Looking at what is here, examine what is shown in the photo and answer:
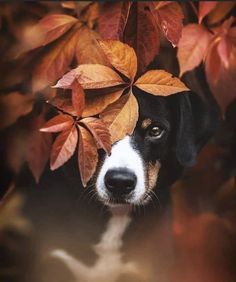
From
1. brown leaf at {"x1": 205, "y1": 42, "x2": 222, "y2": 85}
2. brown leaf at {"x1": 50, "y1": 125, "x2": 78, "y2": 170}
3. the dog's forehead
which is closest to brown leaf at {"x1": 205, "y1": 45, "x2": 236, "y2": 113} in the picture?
brown leaf at {"x1": 205, "y1": 42, "x2": 222, "y2": 85}

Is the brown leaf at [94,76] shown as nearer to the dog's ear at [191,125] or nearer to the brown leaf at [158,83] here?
the brown leaf at [158,83]

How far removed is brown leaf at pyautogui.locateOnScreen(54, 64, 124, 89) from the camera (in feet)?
6.04

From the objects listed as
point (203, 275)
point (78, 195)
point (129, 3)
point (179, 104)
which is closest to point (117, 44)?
point (129, 3)

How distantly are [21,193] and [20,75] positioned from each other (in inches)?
12.0

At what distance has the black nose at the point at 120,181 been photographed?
182cm

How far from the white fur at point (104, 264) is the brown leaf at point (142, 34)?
0.42 meters

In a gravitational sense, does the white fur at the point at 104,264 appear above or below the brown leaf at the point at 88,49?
below

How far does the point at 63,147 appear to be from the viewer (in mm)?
1856

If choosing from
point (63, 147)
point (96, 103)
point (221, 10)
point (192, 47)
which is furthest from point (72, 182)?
point (221, 10)

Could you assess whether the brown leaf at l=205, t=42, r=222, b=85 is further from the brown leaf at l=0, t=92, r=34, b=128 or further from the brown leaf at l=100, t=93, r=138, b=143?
the brown leaf at l=0, t=92, r=34, b=128

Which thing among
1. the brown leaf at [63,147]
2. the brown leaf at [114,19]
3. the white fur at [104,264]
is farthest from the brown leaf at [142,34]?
the white fur at [104,264]

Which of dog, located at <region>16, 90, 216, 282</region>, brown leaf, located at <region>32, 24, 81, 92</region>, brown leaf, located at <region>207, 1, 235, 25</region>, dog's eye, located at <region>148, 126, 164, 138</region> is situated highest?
brown leaf, located at <region>207, 1, 235, 25</region>

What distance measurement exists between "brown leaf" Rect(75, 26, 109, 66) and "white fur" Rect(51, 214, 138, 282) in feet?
1.35

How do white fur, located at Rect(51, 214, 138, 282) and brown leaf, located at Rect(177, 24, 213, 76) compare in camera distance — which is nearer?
brown leaf, located at Rect(177, 24, 213, 76)
